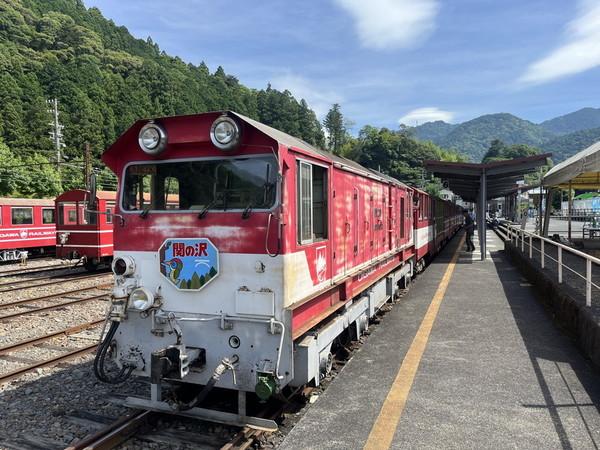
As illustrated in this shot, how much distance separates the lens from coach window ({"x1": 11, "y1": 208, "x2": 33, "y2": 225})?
1925cm

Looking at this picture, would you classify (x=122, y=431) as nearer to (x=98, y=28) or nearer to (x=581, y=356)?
(x=581, y=356)

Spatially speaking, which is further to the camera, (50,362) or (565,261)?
(565,261)

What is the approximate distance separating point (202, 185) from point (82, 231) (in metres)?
13.2

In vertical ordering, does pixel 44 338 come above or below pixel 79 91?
below

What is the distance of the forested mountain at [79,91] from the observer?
163 ft

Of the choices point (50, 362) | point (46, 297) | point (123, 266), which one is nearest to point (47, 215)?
point (46, 297)

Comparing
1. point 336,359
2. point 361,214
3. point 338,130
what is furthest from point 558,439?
point 338,130

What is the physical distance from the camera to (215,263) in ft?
14.1

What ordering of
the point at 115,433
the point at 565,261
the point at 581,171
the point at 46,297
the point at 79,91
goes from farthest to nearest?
the point at 79,91, the point at 565,261, the point at 581,171, the point at 46,297, the point at 115,433

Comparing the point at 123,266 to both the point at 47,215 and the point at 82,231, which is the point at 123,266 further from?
the point at 47,215

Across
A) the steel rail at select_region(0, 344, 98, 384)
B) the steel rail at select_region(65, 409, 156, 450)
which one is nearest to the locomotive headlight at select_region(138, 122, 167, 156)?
the steel rail at select_region(65, 409, 156, 450)

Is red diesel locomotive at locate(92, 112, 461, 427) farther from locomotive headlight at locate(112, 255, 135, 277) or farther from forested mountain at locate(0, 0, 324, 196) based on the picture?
forested mountain at locate(0, 0, 324, 196)

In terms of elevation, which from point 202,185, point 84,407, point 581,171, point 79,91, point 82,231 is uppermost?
point 79,91

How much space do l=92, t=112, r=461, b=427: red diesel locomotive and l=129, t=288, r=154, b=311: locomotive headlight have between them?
12 millimetres
